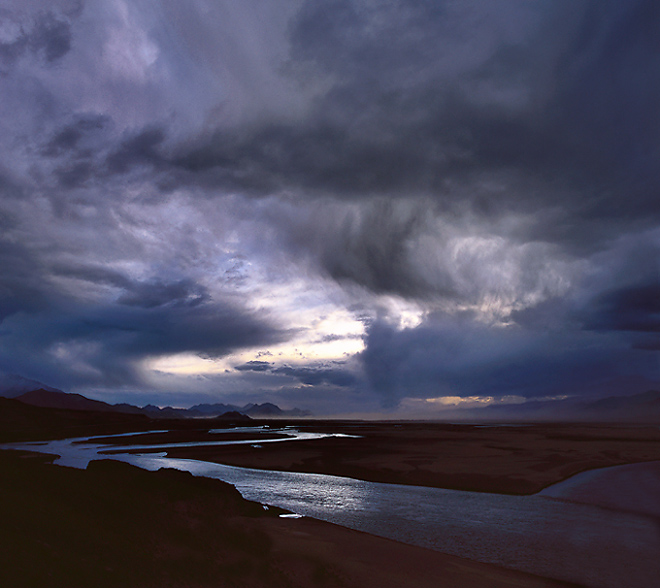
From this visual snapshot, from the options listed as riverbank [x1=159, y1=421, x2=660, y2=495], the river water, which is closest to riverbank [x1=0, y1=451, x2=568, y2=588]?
the river water

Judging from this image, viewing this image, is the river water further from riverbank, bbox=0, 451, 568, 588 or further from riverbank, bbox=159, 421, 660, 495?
riverbank, bbox=159, 421, 660, 495

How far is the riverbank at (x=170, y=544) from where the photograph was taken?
378 inches

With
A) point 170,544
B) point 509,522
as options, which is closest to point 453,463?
point 509,522

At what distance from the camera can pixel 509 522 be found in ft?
64.8

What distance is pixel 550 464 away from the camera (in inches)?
1473

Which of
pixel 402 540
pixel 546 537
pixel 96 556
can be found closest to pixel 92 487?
pixel 96 556

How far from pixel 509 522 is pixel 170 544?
16577 millimetres

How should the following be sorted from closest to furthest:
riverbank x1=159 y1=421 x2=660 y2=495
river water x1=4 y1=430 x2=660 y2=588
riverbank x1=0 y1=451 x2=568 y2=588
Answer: riverbank x1=0 y1=451 x2=568 y2=588
river water x1=4 y1=430 x2=660 y2=588
riverbank x1=159 y1=421 x2=660 y2=495

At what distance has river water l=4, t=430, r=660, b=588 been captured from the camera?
47.8ft

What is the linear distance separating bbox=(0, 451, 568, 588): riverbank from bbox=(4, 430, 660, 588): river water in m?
1.82

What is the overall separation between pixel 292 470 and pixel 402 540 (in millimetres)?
21723

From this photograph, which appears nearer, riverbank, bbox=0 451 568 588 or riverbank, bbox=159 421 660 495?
riverbank, bbox=0 451 568 588

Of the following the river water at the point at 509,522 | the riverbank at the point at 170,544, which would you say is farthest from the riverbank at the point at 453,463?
the riverbank at the point at 170,544

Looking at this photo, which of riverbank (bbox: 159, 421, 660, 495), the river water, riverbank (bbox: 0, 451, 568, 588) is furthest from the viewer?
riverbank (bbox: 159, 421, 660, 495)
